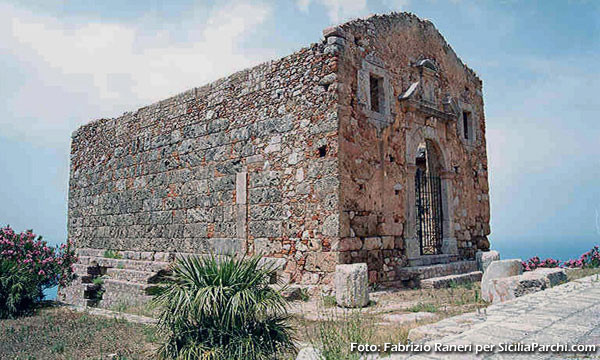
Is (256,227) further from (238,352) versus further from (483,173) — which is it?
(483,173)

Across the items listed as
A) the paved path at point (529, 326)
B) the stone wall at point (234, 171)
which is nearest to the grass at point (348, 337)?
the paved path at point (529, 326)

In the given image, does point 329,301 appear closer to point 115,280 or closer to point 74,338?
point 74,338

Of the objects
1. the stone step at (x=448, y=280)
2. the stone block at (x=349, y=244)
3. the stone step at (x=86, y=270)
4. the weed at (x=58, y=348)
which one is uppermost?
the stone block at (x=349, y=244)

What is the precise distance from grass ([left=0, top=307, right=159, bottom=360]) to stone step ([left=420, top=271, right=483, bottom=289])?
16.6ft

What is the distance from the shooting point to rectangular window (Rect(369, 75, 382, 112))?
9.42 m

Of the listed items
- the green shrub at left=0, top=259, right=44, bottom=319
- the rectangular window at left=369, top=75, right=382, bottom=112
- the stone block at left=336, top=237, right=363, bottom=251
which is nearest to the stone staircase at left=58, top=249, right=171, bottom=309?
the green shrub at left=0, top=259, right=44, bottom=319

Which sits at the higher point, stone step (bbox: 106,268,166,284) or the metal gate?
the metal gate

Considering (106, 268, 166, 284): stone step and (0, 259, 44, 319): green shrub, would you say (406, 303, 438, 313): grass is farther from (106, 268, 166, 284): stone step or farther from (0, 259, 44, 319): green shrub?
(0, 259, 44, 319): green shrub

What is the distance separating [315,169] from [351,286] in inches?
85.0

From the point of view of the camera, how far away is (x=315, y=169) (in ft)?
27.8

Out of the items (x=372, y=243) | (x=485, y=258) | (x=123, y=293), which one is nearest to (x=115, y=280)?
(x=123, y=293)

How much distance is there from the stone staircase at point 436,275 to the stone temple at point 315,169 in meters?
0.04

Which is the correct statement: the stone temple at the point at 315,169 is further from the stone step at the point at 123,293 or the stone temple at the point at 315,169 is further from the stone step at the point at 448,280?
the stone step at the point at 448,280

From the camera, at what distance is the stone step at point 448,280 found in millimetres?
9055
